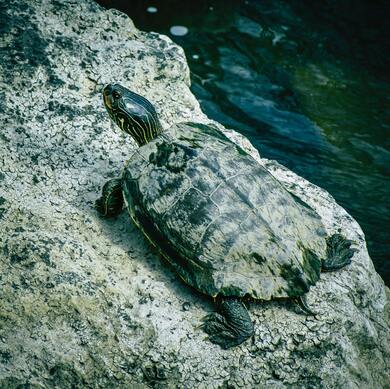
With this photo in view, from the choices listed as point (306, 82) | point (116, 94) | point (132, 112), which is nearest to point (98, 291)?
point (132, 112)

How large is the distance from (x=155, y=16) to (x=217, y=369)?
5733 millimetres

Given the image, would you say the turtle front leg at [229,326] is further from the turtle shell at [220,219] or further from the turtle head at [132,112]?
the turtle head at [132,112]

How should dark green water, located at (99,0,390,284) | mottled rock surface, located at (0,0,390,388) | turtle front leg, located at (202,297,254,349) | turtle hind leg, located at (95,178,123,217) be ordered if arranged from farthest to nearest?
1. dark green water, located at (99,0,390,284)
2. turtle hind leg, located at (95,178,123,217)
3. turtle front leg, located at (202,297,254,349)
4. mottled rock surface, located at (0,0,390,388)

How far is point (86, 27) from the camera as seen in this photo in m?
4.04

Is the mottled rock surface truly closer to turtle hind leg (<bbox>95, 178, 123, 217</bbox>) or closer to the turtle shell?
turtle hind leg (<bbox>95, 178, 123, 217</bbox>)

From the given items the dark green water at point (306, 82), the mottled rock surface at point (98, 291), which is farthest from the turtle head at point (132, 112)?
the dark green water at point (306, 82)

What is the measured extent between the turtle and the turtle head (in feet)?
0.04

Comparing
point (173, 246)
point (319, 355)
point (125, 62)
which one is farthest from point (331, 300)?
point (125, 62)

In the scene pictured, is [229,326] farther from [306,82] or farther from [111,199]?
[306,82]

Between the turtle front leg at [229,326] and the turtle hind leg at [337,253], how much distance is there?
2.16 ft

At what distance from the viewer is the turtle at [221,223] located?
2596 mm

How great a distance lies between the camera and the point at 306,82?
6270 millimetres

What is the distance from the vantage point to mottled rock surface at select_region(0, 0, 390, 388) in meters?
2.43

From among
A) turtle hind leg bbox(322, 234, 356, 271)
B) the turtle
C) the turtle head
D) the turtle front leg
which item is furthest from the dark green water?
the turtle head
